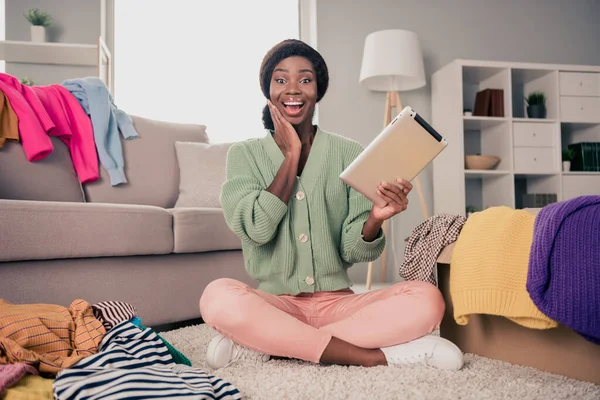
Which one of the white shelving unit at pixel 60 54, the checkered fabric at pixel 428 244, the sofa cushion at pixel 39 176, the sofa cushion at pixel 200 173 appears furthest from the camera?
the white shelving unit at pixel 60 54

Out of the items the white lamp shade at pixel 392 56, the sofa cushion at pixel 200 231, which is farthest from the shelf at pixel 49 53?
the sofa cushion at pixel 200 231

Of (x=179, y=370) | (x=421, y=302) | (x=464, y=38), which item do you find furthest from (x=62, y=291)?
(x=464, y=38)

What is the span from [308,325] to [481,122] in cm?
267

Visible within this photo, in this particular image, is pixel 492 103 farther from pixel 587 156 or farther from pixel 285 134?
pixel 285 134

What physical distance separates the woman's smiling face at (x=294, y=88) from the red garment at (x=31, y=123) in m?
1.09

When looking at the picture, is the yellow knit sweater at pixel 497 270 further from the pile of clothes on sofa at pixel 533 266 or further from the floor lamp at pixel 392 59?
the floor lamp at pixel 392 59

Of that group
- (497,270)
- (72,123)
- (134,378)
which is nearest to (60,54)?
(72,123)

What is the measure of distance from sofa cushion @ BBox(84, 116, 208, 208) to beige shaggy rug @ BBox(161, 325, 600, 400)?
1335mm

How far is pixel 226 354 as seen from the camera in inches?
49.4

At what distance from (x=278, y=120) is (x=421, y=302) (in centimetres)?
61

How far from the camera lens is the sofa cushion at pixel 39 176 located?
2055 mm

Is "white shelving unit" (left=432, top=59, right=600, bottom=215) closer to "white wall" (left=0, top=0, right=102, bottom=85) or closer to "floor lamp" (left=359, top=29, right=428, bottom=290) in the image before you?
"floor lamp" (left=359, top=29, right=428, bottom=290)

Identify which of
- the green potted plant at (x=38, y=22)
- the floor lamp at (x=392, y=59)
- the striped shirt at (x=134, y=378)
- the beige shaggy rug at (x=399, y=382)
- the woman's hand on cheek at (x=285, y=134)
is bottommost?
the beige shaggy rug at (x=399, y=382)

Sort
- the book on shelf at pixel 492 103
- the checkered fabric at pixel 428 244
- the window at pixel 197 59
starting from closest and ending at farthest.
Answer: the checkered fabric at pixel 428 244, the book on shelf at pixel 492 103, the window at pixel 197 59
